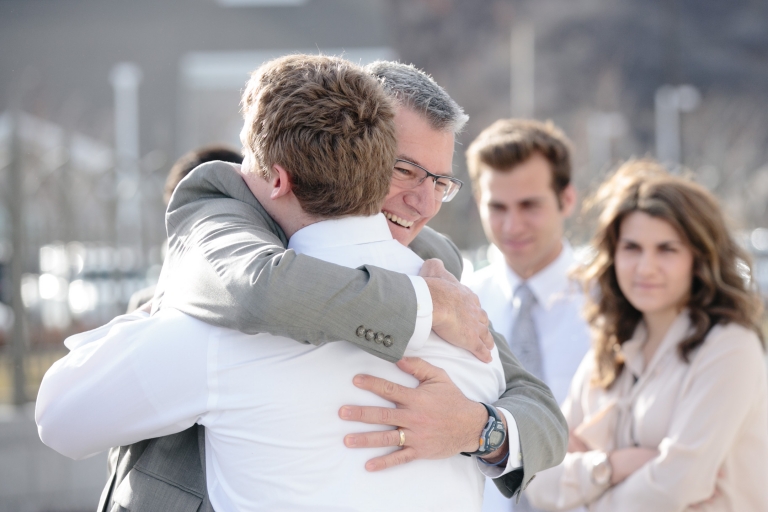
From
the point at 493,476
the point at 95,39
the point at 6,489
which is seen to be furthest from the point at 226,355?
the point at 95,39

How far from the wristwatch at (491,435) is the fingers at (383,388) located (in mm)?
212

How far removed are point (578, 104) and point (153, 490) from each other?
27.1 metres

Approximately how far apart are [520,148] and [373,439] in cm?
242

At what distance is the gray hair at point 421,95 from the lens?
81.7 inches

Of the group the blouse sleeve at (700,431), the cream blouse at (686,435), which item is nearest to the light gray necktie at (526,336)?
the cream blouse at (686,435)

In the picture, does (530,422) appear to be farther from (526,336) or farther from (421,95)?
(526,336)

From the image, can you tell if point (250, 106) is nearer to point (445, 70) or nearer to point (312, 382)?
point (312, 382)

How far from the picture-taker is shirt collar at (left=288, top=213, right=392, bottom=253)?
1609mm

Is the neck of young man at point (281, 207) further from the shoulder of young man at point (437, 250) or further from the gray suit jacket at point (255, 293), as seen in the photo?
the shoulder of young man at point (437, 250)

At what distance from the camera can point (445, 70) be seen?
2525 centimetres

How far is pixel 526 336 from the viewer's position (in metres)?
3.48

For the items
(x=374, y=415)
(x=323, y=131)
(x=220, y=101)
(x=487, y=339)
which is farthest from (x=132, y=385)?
(x=220, y=101)

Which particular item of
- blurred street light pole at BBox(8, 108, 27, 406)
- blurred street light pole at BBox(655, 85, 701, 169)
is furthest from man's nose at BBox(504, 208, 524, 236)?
blurred street light pole at BBox(655, 85, 701, 169)

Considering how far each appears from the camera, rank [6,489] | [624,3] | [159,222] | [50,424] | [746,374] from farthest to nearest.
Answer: [624,3]
[159,222]
[6,489]
[746,374]
[50,424]
